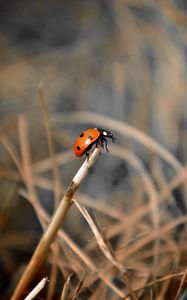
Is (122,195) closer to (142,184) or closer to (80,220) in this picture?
(142,184)

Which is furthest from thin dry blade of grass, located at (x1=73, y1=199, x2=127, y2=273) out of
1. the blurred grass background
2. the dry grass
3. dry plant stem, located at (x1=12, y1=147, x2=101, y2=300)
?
the blurred grass background

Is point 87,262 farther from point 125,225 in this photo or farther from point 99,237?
point 125,225

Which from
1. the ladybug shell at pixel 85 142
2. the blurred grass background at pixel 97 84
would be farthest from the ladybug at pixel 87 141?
Answer: the blurred grass background at pixel 97 84

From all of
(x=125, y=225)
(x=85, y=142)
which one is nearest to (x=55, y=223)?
(x=85, y=142)

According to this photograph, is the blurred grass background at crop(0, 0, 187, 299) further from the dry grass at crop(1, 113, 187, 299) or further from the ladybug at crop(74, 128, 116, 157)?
the ladybug at crop(74, 128, 116, 157)

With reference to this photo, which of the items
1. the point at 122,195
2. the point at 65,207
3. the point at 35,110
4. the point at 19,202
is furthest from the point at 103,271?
the point at 35,110
